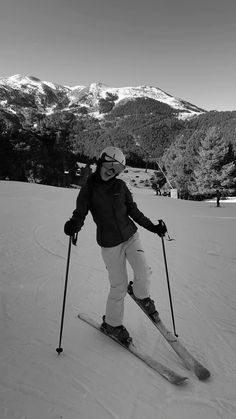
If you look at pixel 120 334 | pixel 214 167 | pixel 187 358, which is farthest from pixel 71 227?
pixel 214 167

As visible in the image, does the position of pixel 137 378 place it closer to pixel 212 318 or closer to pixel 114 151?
pixel 212 318

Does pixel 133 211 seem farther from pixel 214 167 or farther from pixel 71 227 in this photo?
pixel 214 167

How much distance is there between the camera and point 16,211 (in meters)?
13.0

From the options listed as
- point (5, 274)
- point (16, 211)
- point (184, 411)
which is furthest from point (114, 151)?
point (16, 211)

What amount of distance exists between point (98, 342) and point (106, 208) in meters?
1.49

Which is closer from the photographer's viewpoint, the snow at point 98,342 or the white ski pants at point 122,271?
the snow at point 98,342

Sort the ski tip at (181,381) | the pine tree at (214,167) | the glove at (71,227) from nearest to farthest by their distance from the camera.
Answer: the ski tip at (181,381) < the glove at (71,227) < the pine tree at (214,167)

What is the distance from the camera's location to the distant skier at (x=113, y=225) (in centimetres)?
340

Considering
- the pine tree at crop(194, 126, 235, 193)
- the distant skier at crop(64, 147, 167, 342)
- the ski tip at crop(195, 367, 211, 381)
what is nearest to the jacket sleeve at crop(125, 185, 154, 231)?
the distant skier at crop(64, 147, 167, 342)

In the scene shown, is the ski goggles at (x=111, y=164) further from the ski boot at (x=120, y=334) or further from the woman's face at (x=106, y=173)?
the ski boot at (x=120, y=334)

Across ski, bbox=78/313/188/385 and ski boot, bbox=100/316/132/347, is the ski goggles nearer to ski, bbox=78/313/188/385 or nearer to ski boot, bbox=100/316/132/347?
ski boot, bbox=100/316/132/347

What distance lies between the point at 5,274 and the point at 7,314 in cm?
174

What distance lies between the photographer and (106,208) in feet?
11.1

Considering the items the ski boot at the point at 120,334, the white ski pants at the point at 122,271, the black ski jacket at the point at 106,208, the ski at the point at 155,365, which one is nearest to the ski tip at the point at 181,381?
the ski at the point at 155,365
